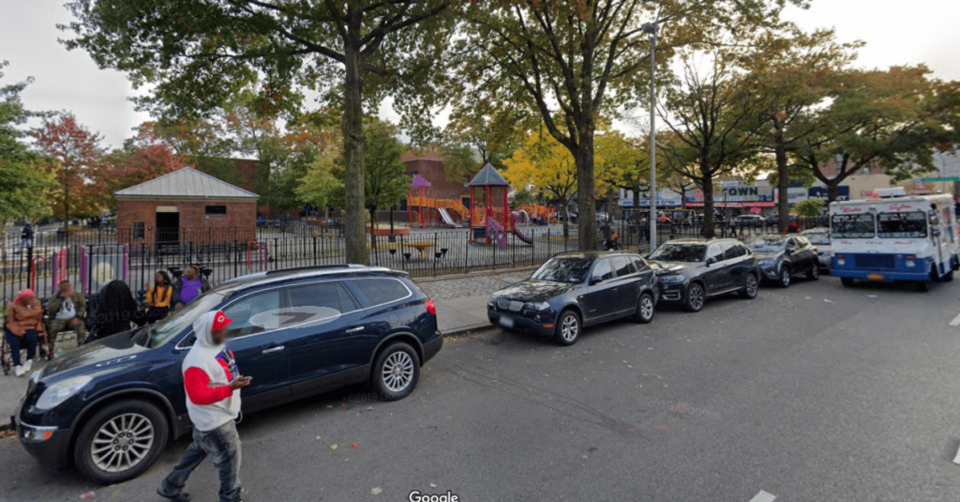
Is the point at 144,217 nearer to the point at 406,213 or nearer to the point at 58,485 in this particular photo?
the point at 58,485

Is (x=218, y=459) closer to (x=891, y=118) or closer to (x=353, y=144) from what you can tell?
(x=353, y=144)

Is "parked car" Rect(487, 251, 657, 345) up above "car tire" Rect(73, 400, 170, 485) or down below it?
above

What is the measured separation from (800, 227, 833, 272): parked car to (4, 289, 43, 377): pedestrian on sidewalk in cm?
2132

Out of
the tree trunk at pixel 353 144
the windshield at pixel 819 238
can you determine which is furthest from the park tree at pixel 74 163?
the windshield at pixel 819 238

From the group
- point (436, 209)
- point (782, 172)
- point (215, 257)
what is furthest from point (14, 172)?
point (436, 209)

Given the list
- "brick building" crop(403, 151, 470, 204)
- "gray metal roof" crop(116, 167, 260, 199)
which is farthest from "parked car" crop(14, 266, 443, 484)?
"brick building" crop(403, 151, 470, 204)

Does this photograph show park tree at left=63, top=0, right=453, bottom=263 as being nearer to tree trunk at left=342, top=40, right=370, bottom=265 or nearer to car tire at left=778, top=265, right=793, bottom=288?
tree trunk at left=342, top=40, right=370, bottom=265

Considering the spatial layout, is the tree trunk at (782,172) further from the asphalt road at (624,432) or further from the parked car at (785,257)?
the asphalt road at (624,432)

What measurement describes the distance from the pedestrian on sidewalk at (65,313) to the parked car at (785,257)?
16821 mm

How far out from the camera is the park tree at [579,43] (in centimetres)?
1356

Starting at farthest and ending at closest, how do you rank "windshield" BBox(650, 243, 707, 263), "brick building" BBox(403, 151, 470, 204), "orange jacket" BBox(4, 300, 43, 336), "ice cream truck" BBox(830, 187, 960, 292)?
"brick building" BBox(403, 151, 470, 204) → "ice cream truck" BBox(830, 187, 960, 292) → "windshield" BBox(650, 243, 707, 263) → "orange jacket" BBox(4, 300, 43, 336)

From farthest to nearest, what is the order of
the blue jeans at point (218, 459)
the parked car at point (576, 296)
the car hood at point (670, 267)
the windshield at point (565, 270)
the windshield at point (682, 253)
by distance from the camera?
the windshield at point (682, 253)
the car hood at point (670, 267)
the windshield at point (565, 270)
the parked car at point (576, 296)
the blue jeans at point (218, 459)

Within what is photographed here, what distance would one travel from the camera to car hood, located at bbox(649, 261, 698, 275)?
36.3ft

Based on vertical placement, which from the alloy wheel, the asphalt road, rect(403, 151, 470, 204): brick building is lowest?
the asphalt road
